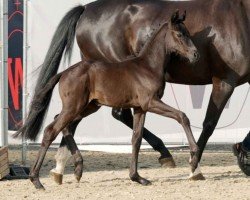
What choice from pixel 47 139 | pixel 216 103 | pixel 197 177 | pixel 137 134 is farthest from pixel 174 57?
pixel 47 139

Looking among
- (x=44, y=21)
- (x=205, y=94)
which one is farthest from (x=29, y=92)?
(x=205, y=94)

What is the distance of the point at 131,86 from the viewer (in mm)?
8234

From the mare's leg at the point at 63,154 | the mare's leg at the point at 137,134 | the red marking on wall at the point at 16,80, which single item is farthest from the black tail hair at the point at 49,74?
the red marking on wall at the point at 16,80

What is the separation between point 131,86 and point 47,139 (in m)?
0.95

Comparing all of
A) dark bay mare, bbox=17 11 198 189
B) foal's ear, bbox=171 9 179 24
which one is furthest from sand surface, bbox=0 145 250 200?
foal's ear, bbox=171 9 179 24

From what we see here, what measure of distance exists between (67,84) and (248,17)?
2.18 m

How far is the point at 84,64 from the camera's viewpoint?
8.23 m

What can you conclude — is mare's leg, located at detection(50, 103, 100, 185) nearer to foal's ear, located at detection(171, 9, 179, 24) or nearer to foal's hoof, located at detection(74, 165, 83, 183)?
foal's hoof, located at detection(74, 165, 83, 183)

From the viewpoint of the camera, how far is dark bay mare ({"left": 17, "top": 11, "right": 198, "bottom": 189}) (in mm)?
8117

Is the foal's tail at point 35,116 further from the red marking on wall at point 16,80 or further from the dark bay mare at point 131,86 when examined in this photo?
the red marking on wall at point 16,80

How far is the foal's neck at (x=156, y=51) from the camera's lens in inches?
329

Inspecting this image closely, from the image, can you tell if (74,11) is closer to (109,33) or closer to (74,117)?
(109,33)

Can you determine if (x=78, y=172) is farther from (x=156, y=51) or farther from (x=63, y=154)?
(x=156, y=51)

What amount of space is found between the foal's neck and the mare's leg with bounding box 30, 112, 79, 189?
0.93m
